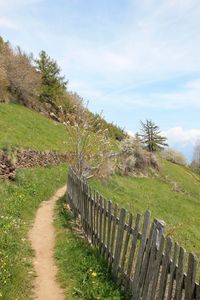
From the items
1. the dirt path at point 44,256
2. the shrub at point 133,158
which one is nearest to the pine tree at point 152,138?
the shrub at point 133,158

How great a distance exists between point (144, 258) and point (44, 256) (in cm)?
430

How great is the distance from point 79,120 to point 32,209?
8.59 metres

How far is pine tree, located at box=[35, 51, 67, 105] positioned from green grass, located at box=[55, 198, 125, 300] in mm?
41662

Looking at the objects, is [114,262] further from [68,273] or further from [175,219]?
[175,219]

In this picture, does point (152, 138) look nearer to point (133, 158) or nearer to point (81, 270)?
point (133, 158)

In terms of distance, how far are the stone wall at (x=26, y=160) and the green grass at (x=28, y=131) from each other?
0.88 meters

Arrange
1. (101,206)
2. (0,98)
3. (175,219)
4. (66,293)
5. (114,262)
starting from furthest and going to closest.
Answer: (0,98)
(175,219)
(101,206)
(114,262)
(66,293)

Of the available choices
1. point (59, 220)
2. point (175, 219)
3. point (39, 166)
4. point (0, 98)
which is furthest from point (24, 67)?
point (59, 220)

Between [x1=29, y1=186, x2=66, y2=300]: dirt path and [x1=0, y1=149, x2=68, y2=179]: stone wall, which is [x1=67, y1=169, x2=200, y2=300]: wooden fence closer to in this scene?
[x1=29, y1=186, x2=66, y2=300]: dirt path

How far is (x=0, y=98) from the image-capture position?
131 feet

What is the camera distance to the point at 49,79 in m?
53.8

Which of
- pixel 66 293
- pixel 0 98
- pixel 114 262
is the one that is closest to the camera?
pixel 66 293

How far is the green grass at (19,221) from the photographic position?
8828 mm

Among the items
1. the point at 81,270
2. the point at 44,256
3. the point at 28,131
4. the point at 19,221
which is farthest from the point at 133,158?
the point at 81,270
